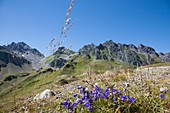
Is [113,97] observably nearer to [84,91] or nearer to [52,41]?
[84,91]

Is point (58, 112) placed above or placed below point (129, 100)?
below

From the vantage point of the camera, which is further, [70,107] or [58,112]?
[58,112]

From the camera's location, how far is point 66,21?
14.8 feet

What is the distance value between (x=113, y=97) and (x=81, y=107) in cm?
66

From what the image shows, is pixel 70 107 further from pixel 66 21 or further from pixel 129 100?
pixel 66 21

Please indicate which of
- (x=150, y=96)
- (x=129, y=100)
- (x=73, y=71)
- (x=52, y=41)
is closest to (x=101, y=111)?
(x=129, y=100)

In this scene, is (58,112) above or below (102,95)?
below

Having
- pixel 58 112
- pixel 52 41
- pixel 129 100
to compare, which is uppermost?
pixel 52 41

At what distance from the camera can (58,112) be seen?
4.35 metres

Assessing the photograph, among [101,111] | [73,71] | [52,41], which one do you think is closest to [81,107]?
[101,111]

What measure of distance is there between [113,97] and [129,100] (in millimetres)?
398

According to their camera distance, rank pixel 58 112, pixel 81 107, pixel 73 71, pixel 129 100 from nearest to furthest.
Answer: pixel 129 100
pixel 81 107
pixel 58 112
pixel 73 71

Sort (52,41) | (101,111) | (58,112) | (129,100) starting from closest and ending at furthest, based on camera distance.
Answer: (101,111) → (129,100) → (58,112) → (52,41)

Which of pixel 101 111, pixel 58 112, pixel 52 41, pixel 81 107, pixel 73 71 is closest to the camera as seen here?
pixel 101 111
